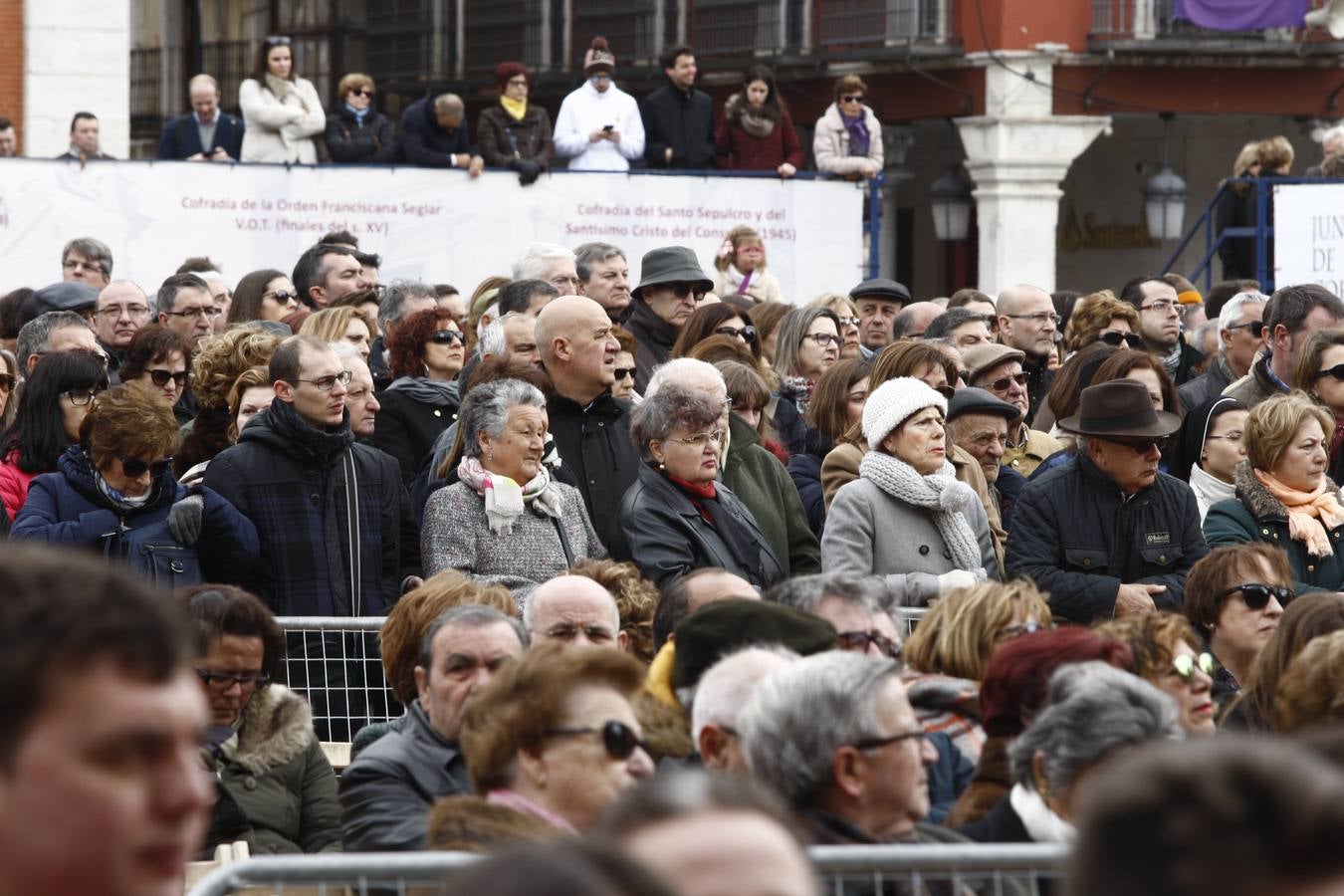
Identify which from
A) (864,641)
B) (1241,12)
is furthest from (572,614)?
(1241,12)

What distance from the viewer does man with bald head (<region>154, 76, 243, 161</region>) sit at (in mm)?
17094

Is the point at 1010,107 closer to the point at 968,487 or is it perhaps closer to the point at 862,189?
the point at 862,189

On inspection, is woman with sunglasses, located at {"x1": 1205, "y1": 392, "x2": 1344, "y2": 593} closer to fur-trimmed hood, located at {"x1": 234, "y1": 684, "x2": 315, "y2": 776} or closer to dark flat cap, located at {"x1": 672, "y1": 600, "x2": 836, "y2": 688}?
dark flat cap, located at {"x1": 672, "y1": 600, "x2": 836, "y2": 688}

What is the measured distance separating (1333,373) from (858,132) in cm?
989

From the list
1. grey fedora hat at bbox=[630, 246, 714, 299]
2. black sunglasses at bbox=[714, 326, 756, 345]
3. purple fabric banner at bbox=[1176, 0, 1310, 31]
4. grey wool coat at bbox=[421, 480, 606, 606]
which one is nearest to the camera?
grey wool coat at bbox=[421, 480, 606, 606]

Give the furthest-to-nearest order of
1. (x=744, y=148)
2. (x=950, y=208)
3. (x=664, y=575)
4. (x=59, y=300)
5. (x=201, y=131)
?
(x=950, y=208)
(x=744, y=148)
(x=201, y=131)
(x=59, y=300)
(x=664, y=575)

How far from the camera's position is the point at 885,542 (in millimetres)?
7980

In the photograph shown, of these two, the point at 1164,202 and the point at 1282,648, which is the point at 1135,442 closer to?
the point at 1282,648

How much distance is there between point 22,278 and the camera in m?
14.8

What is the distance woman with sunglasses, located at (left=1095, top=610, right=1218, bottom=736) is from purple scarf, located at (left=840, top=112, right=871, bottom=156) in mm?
13288

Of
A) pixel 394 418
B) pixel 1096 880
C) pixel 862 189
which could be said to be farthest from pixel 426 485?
pixel 862 189

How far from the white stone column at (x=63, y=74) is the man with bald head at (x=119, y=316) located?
11.2 metres

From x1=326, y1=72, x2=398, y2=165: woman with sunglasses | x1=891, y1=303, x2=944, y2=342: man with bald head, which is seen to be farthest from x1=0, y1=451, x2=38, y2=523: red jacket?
x1=326, y1=72, x2=398, y2=165: woman with sunglasses

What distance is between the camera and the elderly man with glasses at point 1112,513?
8109 mm
